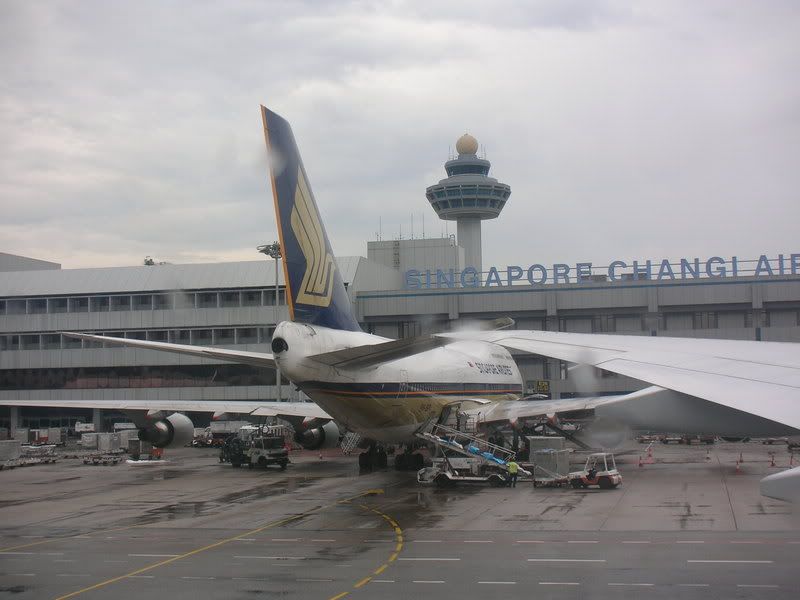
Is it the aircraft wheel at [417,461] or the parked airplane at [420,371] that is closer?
the parked airplane at [420,371]

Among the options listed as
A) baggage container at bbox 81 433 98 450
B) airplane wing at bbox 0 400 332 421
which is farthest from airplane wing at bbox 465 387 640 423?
baggage container at bbox 81 433 98 450

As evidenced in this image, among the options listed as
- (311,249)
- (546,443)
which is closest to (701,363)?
(311,249)

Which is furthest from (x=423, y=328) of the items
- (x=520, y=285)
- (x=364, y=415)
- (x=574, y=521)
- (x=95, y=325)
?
(x=574, y=521)

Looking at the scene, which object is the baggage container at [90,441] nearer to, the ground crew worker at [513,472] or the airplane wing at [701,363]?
the ground crew worker at [513,472]

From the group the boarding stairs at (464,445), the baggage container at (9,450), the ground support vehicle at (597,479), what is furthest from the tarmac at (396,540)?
the baggage container at (9,450)

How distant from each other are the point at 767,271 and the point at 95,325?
56.1 metres

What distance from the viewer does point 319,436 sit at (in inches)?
1663

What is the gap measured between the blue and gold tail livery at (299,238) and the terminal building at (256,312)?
3786 cm

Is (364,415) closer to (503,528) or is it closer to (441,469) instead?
(441,469)

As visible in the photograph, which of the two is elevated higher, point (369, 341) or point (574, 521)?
point (369, 341)

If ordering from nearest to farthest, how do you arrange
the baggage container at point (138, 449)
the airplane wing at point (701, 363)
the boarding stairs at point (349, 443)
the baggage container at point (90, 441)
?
the airplane wing at point (701, 363), the baggage container at point (138, 449), the boarding stairs at point (349, 443), the baggage container at point (90, 441)

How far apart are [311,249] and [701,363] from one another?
21715 millimetres

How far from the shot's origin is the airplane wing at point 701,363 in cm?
683

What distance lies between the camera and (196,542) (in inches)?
823
